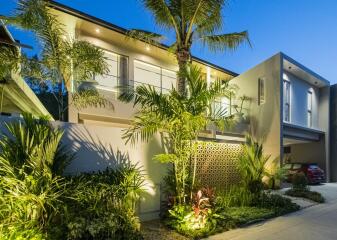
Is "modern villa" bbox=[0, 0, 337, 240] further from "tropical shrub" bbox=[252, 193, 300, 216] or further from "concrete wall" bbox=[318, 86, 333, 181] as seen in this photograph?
"concrete wall" bbox=[318, 86, 333, 181]

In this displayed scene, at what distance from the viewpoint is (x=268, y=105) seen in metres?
15.2

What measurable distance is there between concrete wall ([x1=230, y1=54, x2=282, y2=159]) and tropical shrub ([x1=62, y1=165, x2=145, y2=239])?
33.6 feet

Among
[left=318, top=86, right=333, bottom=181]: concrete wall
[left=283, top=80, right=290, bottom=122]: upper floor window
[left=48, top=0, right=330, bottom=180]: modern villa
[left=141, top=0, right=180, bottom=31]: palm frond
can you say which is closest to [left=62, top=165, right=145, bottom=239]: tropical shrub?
[left=48, top=0, right=330, bottom=180]: modern villa

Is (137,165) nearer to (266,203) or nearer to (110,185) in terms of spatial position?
(110,185)

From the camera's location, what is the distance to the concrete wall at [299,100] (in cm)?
1679

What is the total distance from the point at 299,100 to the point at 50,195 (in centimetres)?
1651

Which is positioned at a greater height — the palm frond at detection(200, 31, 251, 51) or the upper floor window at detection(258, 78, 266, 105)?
the palm frond at detection(200, 31, 251, 51)

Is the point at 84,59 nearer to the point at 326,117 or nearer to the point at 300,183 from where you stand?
the point at 300,183

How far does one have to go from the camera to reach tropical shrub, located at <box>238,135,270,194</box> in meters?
9.70

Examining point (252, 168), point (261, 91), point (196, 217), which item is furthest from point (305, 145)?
point (196, 217)

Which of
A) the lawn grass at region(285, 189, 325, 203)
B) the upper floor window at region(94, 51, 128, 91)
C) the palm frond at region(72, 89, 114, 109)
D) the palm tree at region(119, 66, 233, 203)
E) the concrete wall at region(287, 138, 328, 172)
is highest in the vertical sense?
the upper floor window at region(94, 51, 128, 91)

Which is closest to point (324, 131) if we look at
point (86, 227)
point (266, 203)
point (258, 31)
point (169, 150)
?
point (266, 203)

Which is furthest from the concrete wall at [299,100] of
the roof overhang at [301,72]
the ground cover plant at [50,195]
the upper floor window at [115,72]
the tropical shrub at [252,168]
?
the ground cover plant at [50,195]

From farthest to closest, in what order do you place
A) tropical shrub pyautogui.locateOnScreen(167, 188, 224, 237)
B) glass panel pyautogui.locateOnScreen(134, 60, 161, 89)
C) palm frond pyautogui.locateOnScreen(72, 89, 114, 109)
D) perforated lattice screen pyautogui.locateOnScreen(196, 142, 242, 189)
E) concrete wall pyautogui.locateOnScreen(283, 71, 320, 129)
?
concrete wall pyautogui.locateOnScreen(283, 71, 320, 129) < glass panel pyautogui.locateOnScreen(134, 60, 161, 89) < palm frond pyautogui.locateOnScreen(72, 89, 114, 109) < perforated lattice screen pyautogui.locateOnScreen(196, 142, 242, 189) < tropical shrub pyautogui.locateOnScreen(167, 188, 224, 237)
